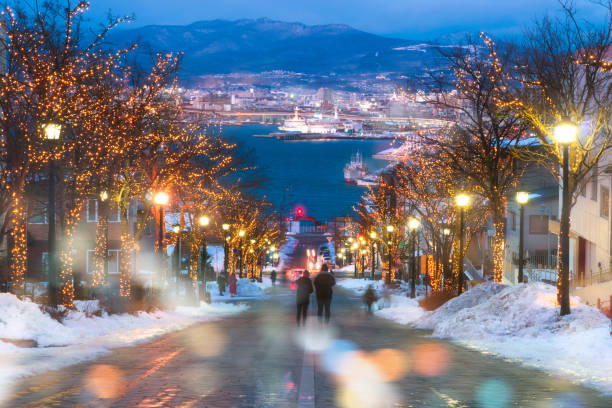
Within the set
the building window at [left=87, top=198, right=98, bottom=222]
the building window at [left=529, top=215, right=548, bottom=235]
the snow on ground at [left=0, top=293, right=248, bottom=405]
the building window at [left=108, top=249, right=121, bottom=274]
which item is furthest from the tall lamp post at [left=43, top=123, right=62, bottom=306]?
the building window at [left=529, top=215, right=548, bottom=235]

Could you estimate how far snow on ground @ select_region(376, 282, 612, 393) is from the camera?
14695 millimetres

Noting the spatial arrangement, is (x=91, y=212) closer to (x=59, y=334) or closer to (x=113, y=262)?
(x=113, y=262)

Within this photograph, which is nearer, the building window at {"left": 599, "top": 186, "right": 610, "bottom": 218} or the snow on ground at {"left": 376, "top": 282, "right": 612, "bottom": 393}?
the snow on ground at {"left": 376, "top": 282, "right": 612, "bottom": 393}

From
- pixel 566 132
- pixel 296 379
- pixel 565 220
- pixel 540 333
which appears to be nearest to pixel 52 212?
pixel 296 379

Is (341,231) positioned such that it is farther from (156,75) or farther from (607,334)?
(607,334)

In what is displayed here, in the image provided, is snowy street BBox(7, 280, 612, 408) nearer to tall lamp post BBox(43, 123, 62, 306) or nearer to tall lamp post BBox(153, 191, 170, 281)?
tall lamp post BBox(43, 123, 62, 306)

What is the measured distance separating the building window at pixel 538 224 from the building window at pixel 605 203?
1882 centimetres

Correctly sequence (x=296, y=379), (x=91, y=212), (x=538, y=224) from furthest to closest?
(x=538, y=224) → (x=91, y=212) → (x=296, y=379)

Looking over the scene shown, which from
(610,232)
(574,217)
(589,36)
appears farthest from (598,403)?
(574,217)

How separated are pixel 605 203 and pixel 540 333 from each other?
22.9 m

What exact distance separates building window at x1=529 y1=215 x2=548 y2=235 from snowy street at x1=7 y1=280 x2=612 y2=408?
42414 mm

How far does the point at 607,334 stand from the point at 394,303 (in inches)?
1095

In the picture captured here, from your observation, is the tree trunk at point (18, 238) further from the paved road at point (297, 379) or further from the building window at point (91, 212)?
the building window at point (91, 212)

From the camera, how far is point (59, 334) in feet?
62.0
